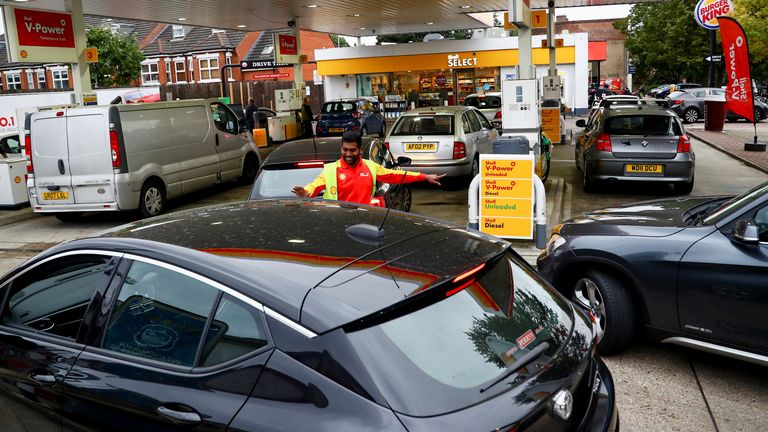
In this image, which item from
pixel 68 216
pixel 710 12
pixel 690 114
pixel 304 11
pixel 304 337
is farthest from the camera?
pixel 690 114

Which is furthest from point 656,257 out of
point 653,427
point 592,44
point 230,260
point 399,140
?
point 592,44

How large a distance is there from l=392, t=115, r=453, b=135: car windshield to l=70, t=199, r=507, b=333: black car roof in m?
9.93

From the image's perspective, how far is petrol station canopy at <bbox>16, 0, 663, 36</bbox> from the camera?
21844mm

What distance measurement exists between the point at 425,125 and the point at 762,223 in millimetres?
9343

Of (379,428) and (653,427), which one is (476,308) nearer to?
(379,428)

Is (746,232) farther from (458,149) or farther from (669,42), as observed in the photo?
(669,42)

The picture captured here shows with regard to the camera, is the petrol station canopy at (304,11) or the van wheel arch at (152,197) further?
the petrol station canopy at (304,11)

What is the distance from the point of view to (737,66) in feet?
52.4

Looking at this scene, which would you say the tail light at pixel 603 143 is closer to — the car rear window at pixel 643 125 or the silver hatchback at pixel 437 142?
the car rear window at pixel 643 125

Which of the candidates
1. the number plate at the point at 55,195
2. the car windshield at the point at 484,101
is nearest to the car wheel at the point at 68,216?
the number plate at the point at 55,195

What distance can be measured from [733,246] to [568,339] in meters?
2.32

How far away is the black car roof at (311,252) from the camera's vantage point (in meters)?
2.43

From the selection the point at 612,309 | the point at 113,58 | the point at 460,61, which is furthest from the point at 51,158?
the point at 113,58

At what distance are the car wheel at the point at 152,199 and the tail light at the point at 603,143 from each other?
25.0 feet
